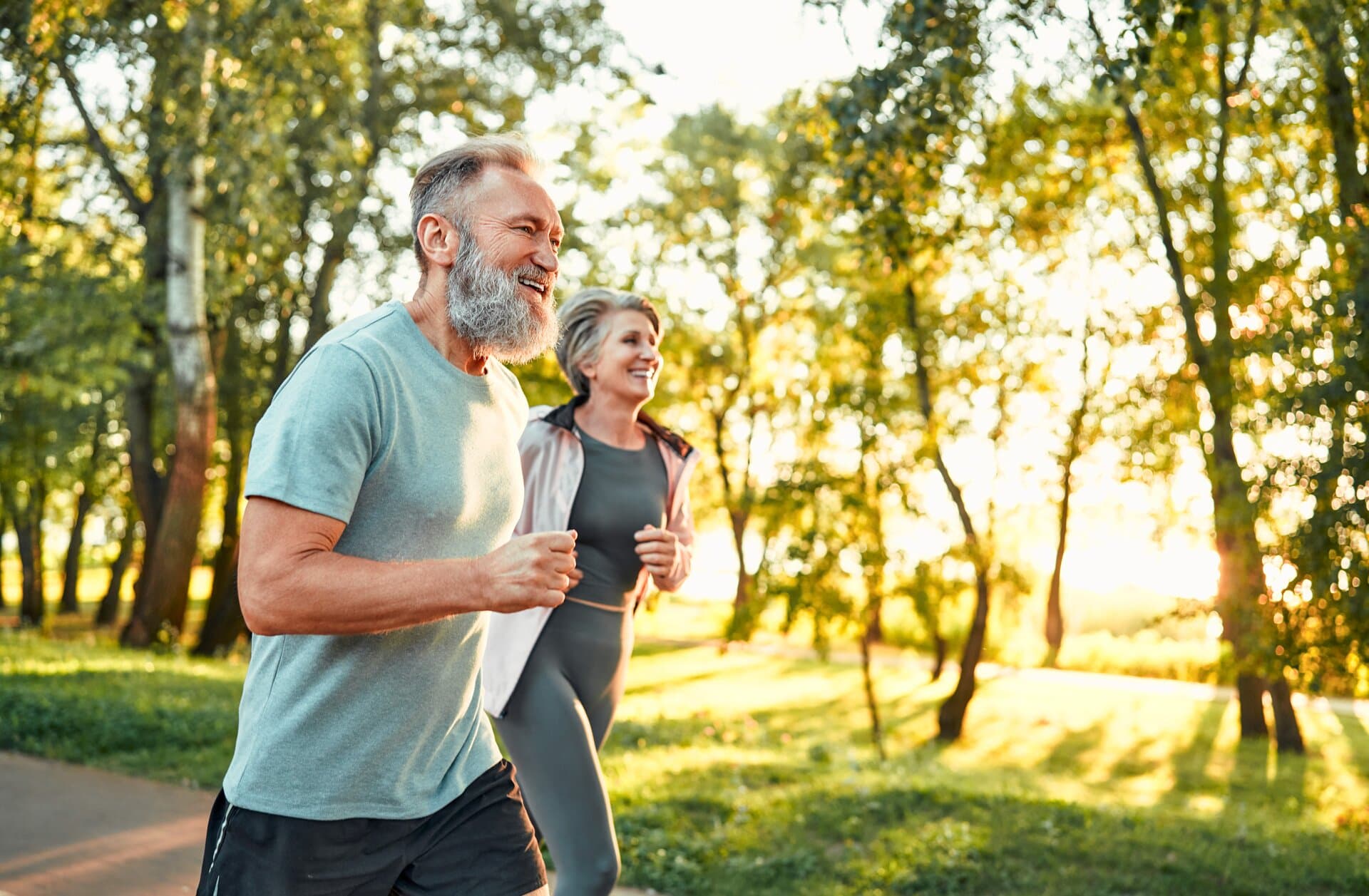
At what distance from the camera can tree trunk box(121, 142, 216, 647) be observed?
14.0 meters

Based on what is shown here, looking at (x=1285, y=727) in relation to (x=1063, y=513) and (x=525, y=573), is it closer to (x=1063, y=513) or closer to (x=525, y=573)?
(x=1063, y=513)

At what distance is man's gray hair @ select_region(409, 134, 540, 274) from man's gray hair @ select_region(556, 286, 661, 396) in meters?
1.93

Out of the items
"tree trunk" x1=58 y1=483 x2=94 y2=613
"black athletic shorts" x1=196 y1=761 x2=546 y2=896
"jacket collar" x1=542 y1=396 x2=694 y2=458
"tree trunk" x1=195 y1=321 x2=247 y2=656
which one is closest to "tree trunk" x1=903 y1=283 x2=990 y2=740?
"jacket collar" x1=542 y1=396 x2=694 y2=458

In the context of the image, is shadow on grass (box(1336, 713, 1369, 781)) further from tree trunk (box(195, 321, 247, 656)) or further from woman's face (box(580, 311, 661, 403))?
tree trunk (box(195, 321, 247, 656))

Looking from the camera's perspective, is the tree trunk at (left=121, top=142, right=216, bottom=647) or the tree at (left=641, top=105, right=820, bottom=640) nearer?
the tree trunk at (left=121, top=142, right=216, bottom=647)

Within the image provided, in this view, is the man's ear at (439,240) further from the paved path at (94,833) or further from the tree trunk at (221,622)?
the tree trunk at (221,622)

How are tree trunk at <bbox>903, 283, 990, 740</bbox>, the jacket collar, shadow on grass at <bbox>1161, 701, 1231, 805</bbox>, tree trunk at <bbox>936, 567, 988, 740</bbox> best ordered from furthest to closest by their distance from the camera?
tree trunk at <bbox>936, 567, 988, 740</bbox> < tree trunk at <bbox>903, 283, 990, 740</bbox> < shadow on grass at <bbox>1161, 701, 1231, 805</bbox> < the jacket collar

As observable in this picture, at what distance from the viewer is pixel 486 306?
2.29m

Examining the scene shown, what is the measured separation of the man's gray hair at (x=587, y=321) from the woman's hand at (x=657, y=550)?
0.79 metres

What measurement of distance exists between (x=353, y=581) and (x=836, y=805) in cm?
506

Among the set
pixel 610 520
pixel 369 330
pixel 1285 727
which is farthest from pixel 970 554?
pixel 369 330

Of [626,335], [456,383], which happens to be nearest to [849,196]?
[626,335]

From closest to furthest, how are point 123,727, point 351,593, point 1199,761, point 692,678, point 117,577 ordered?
point 351,593, point 123,727, point 1199,761, point 692,678, point 117,577

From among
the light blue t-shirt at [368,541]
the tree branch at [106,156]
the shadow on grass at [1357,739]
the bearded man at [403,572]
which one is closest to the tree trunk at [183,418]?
the tree branch at [106,156]
